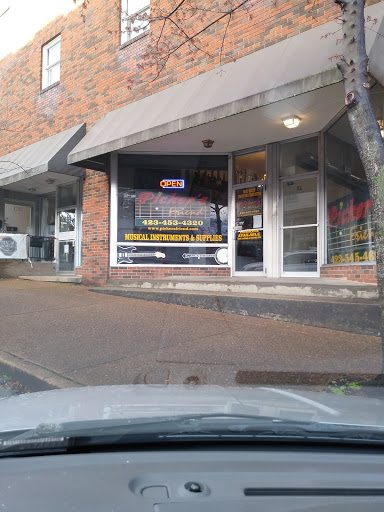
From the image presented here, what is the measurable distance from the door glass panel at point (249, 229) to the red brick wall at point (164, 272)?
1.58 ft

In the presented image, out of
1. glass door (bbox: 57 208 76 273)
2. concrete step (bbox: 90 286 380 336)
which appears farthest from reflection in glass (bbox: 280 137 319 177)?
glass door (bbox: 57 208 76 273)

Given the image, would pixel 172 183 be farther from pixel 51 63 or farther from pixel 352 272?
pixel 51 63

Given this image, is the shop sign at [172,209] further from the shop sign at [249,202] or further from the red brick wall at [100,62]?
the red brick wall at [100,62]

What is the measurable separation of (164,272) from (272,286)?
132 inches

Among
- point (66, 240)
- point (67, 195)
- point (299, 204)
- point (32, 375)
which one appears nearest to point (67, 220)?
point (66, 240)

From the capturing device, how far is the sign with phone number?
261 inches

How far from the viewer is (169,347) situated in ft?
17.2

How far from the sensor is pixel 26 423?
213 centimetres

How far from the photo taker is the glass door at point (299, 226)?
28.3ft

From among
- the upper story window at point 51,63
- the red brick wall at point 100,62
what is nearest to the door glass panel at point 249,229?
the red brick wall at point 100,62

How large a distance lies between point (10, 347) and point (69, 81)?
890 centimetres

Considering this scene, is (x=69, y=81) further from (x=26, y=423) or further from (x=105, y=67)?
(x=26, y=423)

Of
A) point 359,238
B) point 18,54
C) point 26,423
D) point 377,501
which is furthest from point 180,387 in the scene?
point 18,54

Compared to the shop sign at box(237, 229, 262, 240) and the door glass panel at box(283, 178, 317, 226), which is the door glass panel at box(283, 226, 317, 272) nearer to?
the door glass panel at box(283, 178, 317, 226)
